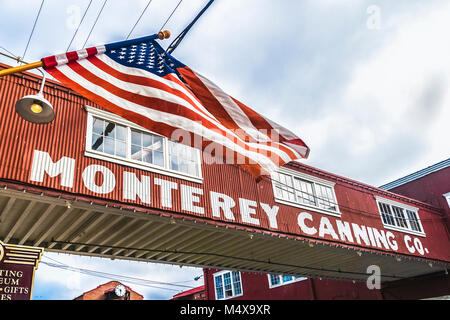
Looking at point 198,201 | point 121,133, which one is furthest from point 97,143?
point 198,201

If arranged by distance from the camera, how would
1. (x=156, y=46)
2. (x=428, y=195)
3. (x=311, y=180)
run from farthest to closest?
(x=428, y=195) → (x=311, y=180) → (x=156, y=46)

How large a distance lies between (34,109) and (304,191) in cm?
1207

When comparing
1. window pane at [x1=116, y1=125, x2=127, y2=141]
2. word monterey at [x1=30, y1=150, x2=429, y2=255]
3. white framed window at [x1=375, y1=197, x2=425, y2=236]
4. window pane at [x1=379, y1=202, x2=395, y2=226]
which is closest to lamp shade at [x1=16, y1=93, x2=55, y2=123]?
word monterey at [x1=30, y1=150, x2=429, y2=255]

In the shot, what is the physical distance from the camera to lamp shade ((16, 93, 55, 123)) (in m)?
5.31

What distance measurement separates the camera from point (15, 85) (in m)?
9.57

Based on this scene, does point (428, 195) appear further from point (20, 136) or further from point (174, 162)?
point (20, 136)

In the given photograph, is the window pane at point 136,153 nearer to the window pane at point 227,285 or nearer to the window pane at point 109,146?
the window pane at point 109,146

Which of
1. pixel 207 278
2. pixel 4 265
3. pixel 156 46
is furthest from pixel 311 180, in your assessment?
pixel 207 278

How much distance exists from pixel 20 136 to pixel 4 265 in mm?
2880

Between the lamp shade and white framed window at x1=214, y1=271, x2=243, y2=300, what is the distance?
23813 mm

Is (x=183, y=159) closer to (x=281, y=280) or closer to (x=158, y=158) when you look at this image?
(x=158, y=158)

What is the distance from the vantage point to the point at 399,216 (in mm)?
19812

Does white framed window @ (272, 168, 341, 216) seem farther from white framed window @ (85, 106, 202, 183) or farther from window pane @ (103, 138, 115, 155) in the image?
window pane @ (103, 138, 115, 155)

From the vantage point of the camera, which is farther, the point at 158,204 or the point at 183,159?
the point at 183,159
